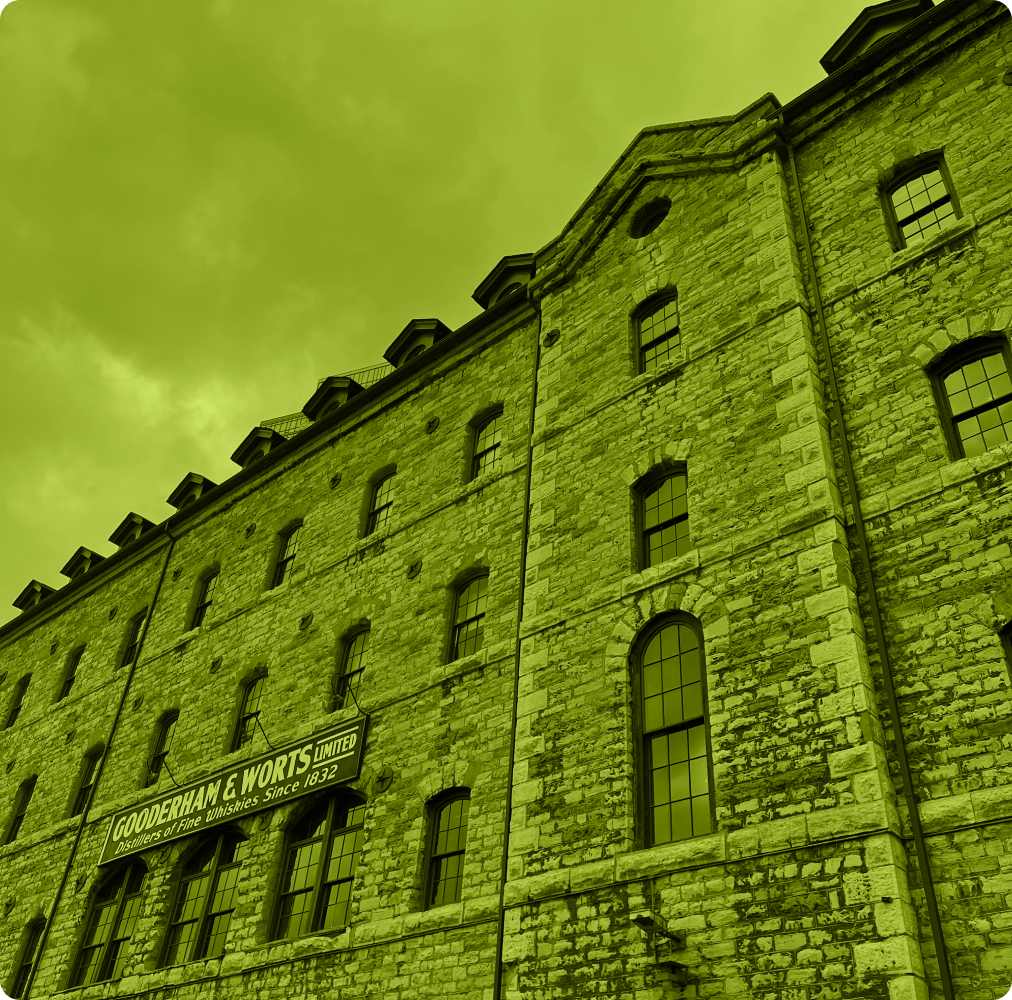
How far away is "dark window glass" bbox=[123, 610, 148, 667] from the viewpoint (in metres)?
25.2

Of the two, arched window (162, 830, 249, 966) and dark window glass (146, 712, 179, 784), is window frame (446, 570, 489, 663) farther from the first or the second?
dark window glass (146, 712, 179, 784)

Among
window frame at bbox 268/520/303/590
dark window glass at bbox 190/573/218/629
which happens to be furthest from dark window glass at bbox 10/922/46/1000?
window frame at bbox 268/520/303/590

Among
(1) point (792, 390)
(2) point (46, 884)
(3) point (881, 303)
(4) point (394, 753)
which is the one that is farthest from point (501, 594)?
(2) point (46, 884)

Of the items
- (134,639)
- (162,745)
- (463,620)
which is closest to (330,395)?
(134,639)

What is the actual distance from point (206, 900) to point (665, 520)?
10.6m

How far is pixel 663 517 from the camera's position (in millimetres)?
14336

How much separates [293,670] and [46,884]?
7999 mm

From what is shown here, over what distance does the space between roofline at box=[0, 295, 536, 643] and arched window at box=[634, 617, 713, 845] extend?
28.5 ft

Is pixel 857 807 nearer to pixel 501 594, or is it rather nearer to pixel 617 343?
pixel 501 594

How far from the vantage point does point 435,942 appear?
44.0ft

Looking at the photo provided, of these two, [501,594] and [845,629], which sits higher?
[501,594]

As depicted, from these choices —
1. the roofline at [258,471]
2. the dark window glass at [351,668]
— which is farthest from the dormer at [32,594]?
the dark window glass at [351,668]

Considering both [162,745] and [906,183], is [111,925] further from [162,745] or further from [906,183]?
[906,183]

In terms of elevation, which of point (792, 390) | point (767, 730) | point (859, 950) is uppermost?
point (792, 390)
